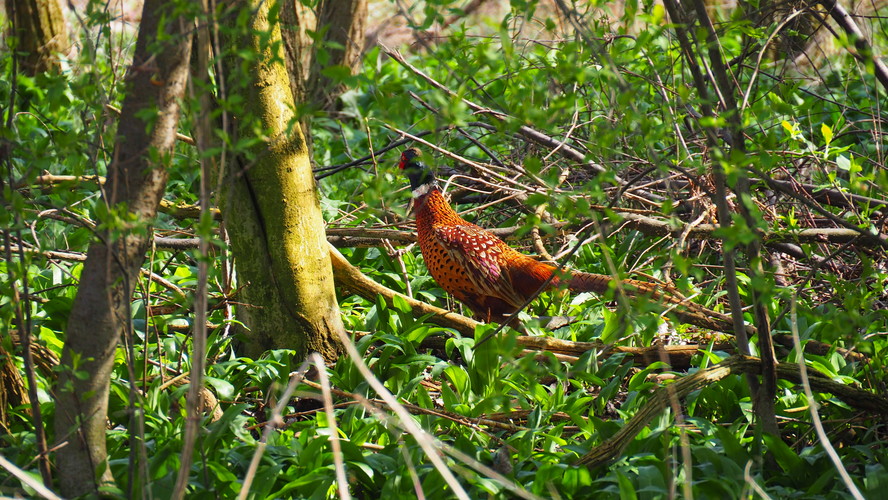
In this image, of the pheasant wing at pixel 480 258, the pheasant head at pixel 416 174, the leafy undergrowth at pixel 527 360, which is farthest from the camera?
the pheasant head at pixel 416 174

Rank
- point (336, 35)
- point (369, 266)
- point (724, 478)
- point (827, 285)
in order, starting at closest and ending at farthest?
point (724, 478) < point (827, 285) < point (369, 266) < point (336, 35)

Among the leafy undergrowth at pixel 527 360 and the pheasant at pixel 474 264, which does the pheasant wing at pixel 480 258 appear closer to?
the pheasant at pixel 474 264

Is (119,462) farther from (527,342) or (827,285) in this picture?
(827,285)

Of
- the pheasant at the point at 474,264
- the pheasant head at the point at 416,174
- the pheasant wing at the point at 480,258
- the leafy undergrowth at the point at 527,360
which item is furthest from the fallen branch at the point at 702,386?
the pheasant head at the point at 416,174

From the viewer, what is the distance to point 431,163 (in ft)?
6.27

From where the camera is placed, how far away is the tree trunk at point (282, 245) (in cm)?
358

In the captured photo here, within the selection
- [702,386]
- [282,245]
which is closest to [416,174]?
[282,245]

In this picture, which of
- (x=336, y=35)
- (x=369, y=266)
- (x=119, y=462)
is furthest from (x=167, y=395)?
(x=336, y=35)

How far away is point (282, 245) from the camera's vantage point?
3676mm

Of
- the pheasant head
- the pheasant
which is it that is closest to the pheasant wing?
the pheasant

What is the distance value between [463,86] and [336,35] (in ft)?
19.0

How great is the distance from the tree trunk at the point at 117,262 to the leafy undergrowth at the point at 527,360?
0.31 ft

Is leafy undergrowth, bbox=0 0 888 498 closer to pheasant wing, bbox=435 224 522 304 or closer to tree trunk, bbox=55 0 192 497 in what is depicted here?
tree trunk, bbox=55 0 192 497

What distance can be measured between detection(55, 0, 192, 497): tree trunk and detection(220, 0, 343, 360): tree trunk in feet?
4.34
